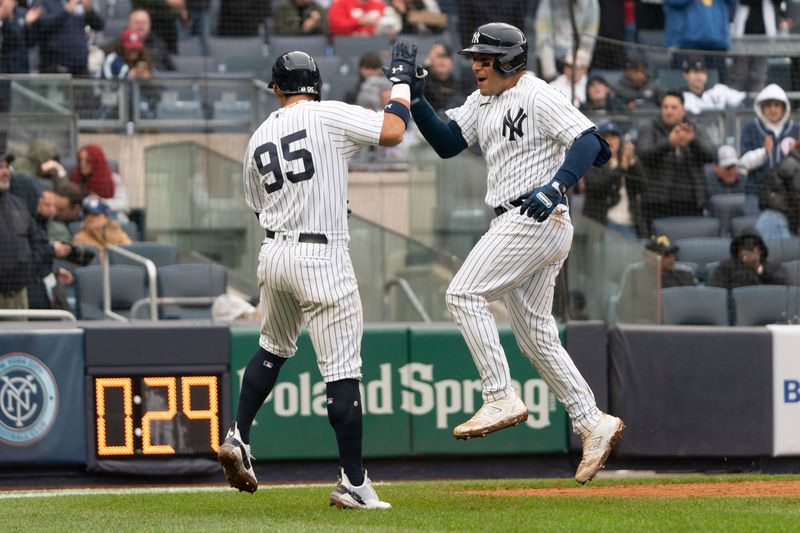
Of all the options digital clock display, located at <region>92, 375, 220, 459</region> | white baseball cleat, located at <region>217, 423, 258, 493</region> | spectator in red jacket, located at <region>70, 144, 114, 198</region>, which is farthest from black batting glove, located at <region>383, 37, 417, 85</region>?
spectator in red jacket, located at <region>70, 144, 114, 198</region>

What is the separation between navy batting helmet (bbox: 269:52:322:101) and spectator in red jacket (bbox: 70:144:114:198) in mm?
3999

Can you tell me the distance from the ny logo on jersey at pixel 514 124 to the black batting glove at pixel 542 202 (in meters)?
0.38

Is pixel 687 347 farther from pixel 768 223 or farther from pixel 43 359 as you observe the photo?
pixel 43 359

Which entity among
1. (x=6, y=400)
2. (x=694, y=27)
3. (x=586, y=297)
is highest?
(x=694, y=27)

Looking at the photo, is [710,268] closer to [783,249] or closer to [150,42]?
[783,249]

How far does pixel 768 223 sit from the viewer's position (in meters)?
9.27

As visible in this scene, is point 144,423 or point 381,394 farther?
point 381,394

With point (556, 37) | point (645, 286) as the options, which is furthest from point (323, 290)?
point (556, 37)

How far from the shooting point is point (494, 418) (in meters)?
6.20

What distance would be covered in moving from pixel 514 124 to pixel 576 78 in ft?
10.7

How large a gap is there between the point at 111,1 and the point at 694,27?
17.3 ft

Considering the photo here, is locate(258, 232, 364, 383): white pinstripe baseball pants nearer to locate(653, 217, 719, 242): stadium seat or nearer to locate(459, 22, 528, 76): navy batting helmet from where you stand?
locate(459, 22, 528, 76): navy batting helmet

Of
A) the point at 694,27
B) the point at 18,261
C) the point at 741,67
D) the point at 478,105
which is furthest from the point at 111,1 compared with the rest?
the point at 478,105

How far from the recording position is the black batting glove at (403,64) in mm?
6262
